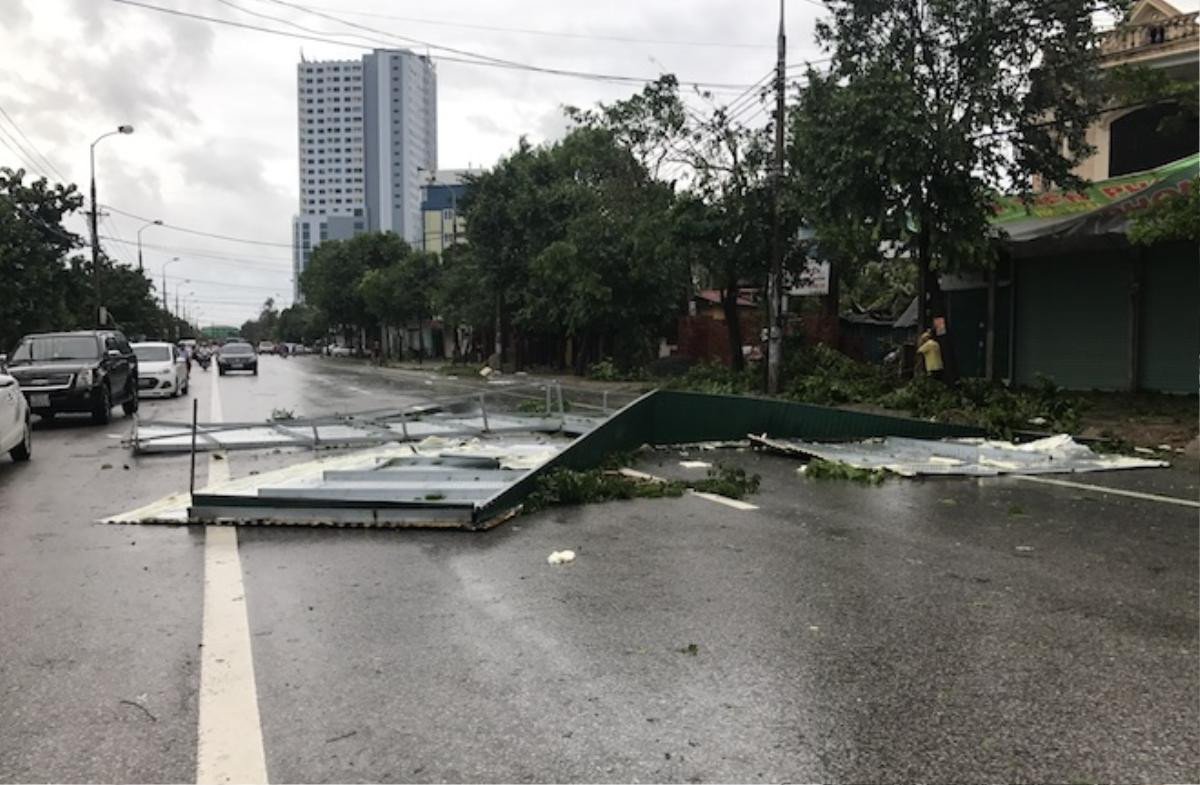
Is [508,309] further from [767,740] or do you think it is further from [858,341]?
[767,740]

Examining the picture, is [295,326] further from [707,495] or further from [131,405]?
[707,495]

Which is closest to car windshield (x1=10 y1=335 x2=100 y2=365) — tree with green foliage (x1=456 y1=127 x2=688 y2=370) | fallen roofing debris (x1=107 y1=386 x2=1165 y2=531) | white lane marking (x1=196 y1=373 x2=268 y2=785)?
fallen roofing debris (x1=107 y1=386 x2=1165 y2=531)

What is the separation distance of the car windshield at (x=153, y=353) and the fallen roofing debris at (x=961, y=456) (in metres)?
19.3

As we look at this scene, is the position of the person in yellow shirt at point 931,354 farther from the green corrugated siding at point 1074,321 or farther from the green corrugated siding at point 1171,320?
the green corrugated siding at point 1171,320

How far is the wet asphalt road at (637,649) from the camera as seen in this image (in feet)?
11.7

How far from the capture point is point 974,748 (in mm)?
3652

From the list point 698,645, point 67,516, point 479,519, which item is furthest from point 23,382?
point 698,645

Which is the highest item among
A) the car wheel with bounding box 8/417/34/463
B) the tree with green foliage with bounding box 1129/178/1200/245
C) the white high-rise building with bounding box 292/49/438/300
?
the white high-rise building with bounding box 292/49/438/300

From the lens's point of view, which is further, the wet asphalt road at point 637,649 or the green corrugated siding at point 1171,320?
the green corrugated siding at point 1171,320

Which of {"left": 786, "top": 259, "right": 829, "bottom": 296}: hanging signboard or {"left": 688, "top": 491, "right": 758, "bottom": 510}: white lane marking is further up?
{"left": 786, "top": 259, "right": 829, "bottom": 296}: hanging signboard

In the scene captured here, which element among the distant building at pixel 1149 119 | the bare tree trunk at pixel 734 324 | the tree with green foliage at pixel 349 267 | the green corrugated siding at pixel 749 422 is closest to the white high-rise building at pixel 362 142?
the tree with green foliage at pixel 349 267

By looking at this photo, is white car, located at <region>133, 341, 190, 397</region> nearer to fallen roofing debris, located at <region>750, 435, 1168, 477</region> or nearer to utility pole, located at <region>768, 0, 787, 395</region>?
utility pole, located at <region>768, 0, 787, 395</region>

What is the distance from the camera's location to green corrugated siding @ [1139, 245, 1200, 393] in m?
18.6

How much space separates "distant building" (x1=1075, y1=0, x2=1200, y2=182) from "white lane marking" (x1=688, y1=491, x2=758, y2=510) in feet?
64.1
